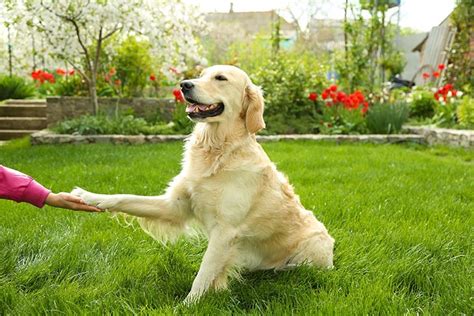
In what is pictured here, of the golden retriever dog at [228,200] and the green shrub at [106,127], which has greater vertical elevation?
the golden retriever dog at [228,200]

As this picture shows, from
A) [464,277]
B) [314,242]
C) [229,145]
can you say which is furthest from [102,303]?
[464,277]

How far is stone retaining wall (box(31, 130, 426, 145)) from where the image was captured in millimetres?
7566

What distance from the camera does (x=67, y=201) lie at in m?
2.46

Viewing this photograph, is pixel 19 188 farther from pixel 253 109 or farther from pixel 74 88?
pixel 74 88

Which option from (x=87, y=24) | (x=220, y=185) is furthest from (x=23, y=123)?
(x=220, y=185)

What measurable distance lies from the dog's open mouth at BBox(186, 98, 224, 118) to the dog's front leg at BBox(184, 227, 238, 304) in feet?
2.12

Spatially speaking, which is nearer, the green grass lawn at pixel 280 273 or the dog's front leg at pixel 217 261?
the green grass lawn at pixel 280 273

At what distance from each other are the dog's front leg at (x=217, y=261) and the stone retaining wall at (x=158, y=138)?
547 centimetres

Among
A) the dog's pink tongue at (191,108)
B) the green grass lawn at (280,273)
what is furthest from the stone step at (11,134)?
the dog's pink tongue at (191,108)

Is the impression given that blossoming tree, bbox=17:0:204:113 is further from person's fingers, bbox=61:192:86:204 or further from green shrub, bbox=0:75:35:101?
person's fingers, bbox=61:192:86:204

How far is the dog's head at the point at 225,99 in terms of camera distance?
2.66 m

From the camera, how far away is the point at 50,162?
589 centimetres

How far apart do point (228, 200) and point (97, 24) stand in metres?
6.10

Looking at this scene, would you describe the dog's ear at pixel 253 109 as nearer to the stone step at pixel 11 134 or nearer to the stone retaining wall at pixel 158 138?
the stone retaining wall at pixel 158 138
